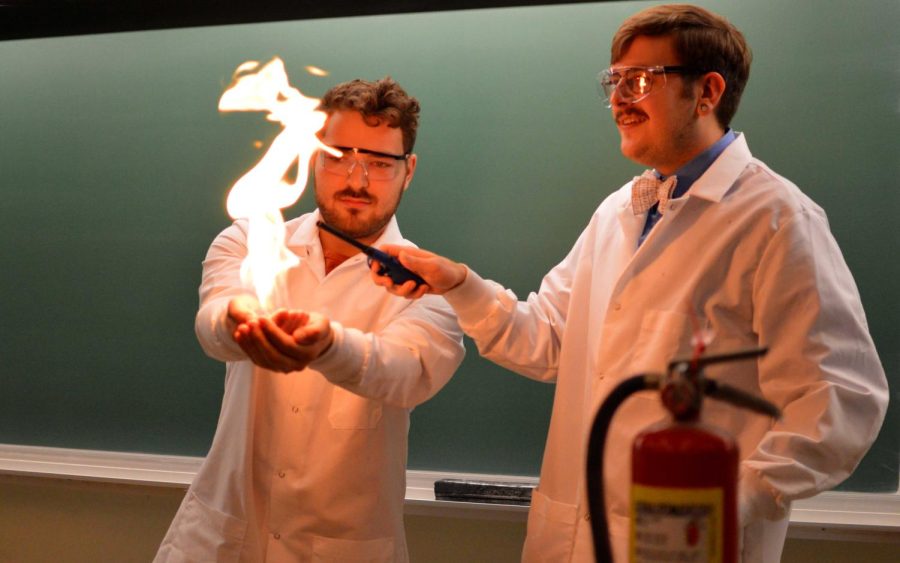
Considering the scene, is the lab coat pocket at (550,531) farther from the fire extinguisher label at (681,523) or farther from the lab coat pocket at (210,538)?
the fire extinguisher label at (681,523)

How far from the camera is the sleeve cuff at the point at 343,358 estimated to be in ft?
6.39

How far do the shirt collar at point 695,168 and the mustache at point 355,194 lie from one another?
0.77 metres

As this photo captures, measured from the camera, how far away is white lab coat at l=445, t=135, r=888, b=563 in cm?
179

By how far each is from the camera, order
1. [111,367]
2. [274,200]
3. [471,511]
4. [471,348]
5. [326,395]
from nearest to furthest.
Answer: [274,200]
[326,395]
[471,511]
[471,348]
[111,367]

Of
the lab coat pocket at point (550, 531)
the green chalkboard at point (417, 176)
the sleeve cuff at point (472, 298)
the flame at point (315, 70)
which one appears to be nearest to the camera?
the lab coat pocket at point (550, 531)

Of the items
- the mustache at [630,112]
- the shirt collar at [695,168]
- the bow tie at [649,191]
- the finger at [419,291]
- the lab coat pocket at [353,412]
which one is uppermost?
the mustache at [630,112]

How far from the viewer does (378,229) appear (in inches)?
93.9

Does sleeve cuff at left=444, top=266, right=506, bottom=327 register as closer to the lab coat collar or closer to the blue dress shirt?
the blue dress shirt

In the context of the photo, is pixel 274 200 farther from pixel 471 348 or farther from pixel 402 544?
pixel 471 348

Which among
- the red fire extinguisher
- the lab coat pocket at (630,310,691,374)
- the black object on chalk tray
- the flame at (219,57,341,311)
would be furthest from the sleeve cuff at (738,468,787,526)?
the black object on chalk tray

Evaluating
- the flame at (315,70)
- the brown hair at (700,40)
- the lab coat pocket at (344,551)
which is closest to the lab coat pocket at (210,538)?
the lab coat pocket at (344,551)

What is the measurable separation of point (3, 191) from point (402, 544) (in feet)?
7.69

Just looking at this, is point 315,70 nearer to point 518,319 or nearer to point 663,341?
point 518,319

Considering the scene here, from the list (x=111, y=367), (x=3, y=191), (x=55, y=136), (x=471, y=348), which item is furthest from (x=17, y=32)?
(x=471, y=348)
